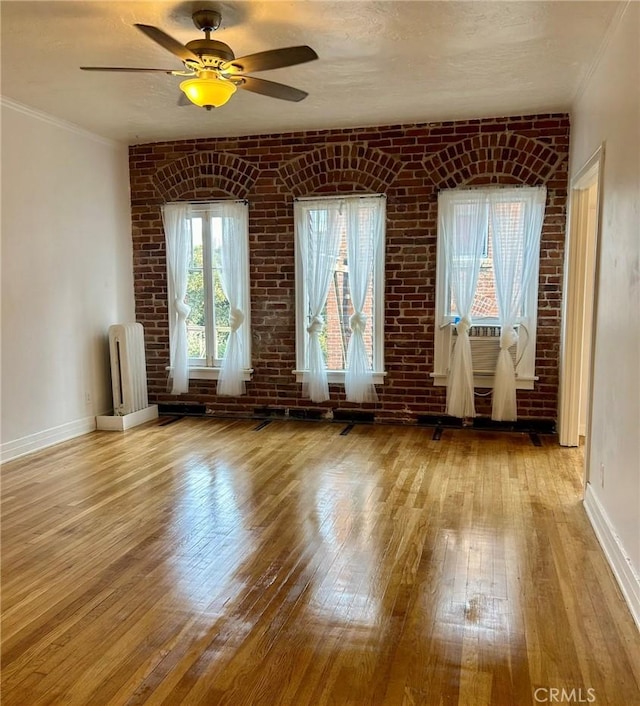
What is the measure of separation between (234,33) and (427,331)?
3.14 m

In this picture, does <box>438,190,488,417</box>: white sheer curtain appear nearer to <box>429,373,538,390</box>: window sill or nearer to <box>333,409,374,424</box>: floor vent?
<box>429,373,538,390</box>: window sill

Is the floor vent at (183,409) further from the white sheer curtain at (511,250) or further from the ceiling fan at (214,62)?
the ceiling fan at (214,62)

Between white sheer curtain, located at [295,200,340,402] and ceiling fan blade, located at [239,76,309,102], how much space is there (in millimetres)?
2139

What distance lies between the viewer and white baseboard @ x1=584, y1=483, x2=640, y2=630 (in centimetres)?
238

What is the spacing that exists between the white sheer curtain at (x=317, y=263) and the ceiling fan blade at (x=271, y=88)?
2.14m

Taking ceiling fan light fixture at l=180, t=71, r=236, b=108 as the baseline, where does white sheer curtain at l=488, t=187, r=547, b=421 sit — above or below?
below

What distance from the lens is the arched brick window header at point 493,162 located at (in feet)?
16.8

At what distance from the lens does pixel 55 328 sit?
5148mm

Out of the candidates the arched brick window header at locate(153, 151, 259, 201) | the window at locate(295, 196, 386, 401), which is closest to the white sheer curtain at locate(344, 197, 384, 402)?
the window at locate(295, 196, 386, 401)

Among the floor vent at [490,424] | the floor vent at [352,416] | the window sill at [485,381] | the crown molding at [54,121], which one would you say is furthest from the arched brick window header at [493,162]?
the crown molding at [54,121]

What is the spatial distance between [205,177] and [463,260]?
2743 millimetres

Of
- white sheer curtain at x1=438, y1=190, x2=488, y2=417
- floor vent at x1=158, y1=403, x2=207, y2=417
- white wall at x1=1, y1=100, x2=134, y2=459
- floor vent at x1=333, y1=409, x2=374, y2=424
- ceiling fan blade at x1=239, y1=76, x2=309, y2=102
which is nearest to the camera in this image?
ceiling fan blade at x1=239, y1=76, x2=309, y2=102

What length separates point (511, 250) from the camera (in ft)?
17.0

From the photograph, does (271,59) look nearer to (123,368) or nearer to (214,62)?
(214,62)
